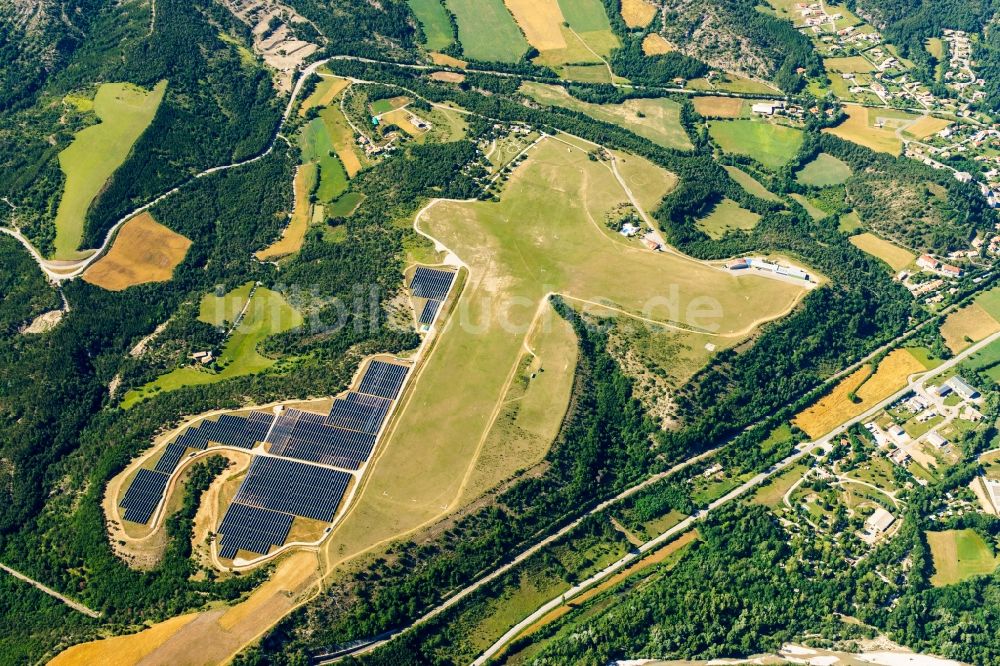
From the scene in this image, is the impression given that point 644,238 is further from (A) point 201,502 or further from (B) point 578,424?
(A) point 201,502

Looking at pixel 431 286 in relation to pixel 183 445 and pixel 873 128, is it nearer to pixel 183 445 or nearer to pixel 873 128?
pixel 183 445

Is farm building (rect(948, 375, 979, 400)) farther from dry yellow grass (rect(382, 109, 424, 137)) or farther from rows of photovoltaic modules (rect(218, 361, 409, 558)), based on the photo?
dry yellow grass (rect(382, 109, 424, 137))

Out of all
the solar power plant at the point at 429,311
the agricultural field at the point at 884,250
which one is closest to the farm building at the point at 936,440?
the agricultural field at the point at 884,250

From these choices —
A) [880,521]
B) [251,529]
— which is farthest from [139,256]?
[880,521]

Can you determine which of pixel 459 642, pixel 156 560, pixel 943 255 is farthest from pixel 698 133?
pixel 156 560

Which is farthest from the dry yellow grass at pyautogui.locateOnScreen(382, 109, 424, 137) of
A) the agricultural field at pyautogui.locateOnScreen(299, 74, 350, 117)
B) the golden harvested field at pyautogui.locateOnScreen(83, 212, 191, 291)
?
the golden harvested field at pyautogui.locateOnScreen(83, 212, 191, 291)
